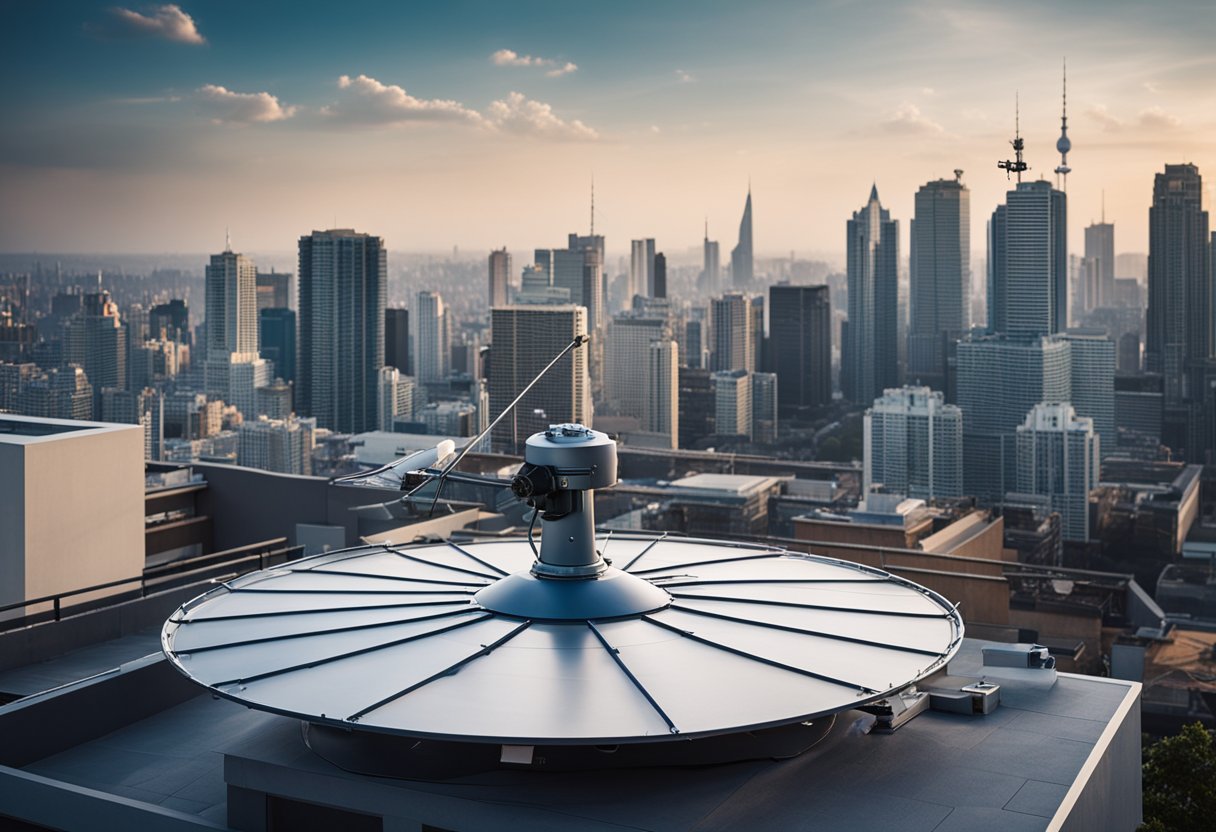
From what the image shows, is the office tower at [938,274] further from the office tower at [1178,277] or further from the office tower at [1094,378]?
the office tower at [1178,277]

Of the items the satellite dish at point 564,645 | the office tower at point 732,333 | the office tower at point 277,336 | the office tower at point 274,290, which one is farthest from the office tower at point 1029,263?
the satellite dish at point 564,645

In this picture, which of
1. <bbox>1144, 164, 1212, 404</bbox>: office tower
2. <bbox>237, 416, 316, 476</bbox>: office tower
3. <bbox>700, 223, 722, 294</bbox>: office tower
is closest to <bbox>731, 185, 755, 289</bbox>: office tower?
→ <bbox>700, 223, 722, 294</bbox>: office tower

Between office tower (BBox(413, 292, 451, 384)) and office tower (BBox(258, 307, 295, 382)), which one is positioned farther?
office tower (BBox(413, 292, 451, 384))

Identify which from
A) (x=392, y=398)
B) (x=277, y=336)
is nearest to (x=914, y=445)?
(x=392, y=398)

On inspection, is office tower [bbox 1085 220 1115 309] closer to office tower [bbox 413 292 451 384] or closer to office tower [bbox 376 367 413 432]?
office tower [bbox 413 292 451 384]

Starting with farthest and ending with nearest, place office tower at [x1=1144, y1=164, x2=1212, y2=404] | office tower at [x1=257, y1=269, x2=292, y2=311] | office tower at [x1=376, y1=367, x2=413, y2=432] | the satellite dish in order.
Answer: office tower at [x1=257, y1=269, x2=292, y2=311] < office tower at [x1=376, y1=367, x2=413, y2=432] < office tower at [x1=1144, y1=164, x2=1212, y2=404] < the satellite dish

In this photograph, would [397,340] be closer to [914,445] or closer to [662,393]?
[662,393]
